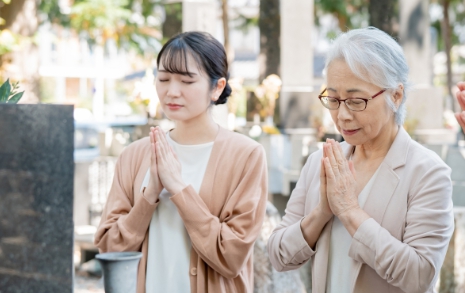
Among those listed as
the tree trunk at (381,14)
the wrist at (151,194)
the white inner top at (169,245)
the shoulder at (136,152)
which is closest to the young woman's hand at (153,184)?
the wrist at (151,194)

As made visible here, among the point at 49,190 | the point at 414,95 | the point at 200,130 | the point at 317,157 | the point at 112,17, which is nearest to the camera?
the point at 49,190

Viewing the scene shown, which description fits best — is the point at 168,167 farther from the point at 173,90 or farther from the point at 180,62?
the point at 180,62

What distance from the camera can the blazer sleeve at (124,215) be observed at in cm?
267

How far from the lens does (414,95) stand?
11.3 m

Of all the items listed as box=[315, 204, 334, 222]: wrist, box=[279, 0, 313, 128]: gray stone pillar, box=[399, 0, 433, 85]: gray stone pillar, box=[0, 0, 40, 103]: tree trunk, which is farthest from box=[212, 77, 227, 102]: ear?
box=[279, 0, 313, 128]: gray stone pillar

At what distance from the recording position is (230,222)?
106 inches

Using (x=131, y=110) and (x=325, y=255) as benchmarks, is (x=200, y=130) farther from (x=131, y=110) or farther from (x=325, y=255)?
(x=131, y=110)

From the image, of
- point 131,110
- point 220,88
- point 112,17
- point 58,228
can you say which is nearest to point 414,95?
point 112,17

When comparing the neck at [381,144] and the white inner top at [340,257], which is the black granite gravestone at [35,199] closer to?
the white inner top at [340,257]

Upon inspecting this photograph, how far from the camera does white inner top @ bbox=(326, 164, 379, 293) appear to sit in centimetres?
240

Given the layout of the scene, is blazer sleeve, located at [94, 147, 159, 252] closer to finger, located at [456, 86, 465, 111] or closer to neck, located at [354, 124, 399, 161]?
neck, located at [354, 124, 399, 161]

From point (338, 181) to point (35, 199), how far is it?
3.22 ft

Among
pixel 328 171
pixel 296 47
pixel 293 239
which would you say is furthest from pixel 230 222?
pixel 296 47

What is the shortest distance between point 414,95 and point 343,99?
9.38 meters
